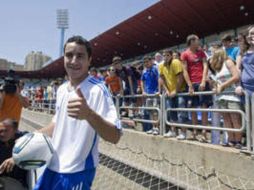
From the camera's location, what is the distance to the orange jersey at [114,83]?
8.18m

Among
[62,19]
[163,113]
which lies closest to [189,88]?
[163,113]

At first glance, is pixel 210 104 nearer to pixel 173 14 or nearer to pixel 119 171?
pixel 119 171

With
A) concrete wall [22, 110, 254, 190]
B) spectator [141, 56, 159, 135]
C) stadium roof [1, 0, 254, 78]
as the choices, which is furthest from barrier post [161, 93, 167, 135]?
stadium roof [1, 0, 254, 78]

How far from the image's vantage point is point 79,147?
201 cm

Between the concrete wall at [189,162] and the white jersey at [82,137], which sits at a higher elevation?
the white jersey at [82,137]

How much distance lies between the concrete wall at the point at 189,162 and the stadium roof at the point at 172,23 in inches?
384

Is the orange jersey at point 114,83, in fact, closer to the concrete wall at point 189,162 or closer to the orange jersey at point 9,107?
the concrete wall at point 189,162

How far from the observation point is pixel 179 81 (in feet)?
19.3

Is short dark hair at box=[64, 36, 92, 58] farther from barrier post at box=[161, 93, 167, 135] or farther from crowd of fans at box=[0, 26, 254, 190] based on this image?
barrier post at box=[161, 93, 167, 135]

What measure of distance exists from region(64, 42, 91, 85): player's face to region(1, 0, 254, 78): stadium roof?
12.9m

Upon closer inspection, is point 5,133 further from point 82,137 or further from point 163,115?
point 163,115

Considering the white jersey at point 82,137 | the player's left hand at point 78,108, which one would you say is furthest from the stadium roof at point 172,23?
the player's left hand at point 78,108

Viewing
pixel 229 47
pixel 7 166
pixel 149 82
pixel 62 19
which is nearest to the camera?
pixel 7 166

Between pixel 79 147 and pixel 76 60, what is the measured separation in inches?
20.9
